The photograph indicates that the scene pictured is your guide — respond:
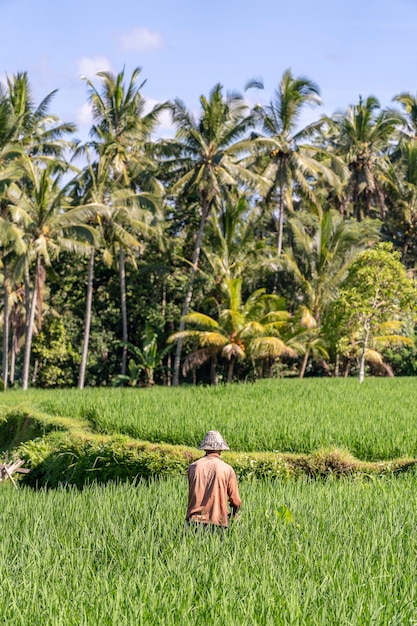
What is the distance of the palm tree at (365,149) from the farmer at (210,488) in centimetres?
2348

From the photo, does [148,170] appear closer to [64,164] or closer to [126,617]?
[64,164]

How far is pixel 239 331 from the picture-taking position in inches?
901

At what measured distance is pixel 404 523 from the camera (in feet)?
19.0

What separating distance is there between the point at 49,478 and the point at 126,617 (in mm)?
8414

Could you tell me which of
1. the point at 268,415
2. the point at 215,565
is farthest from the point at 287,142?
the point at 215,565

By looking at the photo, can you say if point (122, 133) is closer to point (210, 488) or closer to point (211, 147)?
point (211, 147)

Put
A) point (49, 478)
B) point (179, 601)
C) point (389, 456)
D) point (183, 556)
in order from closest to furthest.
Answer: point (179, 601)
point (183, 556)
point (389, 456)
point (49, 478)

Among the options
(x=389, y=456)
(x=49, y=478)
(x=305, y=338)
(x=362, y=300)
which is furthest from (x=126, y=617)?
(x=305, y=338)

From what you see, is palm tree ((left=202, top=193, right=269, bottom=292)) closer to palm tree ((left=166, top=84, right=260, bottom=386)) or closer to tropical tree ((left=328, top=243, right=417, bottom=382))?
palm tree ((left=166, top=84, right=260, bottom=386))

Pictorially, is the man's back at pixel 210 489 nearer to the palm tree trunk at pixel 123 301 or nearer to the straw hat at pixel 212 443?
the straw hat at pixel 212 443

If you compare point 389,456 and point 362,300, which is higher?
point 362,300

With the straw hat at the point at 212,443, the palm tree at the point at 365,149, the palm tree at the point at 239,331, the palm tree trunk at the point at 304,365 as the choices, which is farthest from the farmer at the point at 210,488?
the palm tree at the point at 365,149

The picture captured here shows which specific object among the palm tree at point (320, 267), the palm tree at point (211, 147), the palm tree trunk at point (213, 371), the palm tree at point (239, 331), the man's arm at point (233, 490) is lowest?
the man's arm at point (233, 490)

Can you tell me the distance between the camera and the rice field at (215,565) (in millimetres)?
3777
